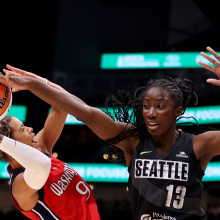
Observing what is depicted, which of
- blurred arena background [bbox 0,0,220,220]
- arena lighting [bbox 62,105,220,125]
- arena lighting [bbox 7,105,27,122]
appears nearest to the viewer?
arena lighting [bbox 62,105,220,125]

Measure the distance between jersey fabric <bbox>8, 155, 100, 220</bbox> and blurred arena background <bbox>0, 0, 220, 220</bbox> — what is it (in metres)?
4.86

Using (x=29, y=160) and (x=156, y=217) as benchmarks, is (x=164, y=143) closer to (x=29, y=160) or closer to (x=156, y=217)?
(x=156, y=217)

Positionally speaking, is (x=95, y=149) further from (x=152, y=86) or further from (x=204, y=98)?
(x=152, y=86)

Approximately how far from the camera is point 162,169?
2.39m

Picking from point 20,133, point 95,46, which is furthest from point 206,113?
point 20,133

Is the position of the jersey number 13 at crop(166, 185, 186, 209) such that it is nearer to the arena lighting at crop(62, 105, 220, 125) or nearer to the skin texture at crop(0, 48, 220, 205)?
the skin texture at crop(0, 48, 220, 205)

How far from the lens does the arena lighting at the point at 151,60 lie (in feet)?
26.2

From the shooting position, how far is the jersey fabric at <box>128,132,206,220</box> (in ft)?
7.70

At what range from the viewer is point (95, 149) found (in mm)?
8594

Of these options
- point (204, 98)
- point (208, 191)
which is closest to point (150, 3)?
point (204, 98)

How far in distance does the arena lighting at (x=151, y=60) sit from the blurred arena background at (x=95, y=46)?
77mm

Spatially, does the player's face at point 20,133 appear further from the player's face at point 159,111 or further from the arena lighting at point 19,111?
the arena lighting at point 19,111

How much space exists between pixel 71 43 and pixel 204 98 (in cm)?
361

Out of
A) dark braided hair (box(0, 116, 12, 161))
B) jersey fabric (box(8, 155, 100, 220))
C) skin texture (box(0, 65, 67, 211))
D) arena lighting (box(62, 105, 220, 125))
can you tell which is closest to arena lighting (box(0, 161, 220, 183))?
arena lighting (box(62, 105, 220, 125))
